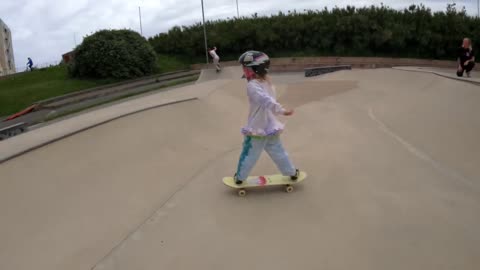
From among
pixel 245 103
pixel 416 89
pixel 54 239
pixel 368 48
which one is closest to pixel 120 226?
pixel 54 239

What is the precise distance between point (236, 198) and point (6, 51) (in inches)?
2137

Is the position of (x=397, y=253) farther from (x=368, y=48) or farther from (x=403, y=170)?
(x=368, y=48)

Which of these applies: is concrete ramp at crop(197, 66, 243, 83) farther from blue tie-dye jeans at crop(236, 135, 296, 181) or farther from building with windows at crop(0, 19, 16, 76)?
building with windows at crop(0, 19, 16, 76)

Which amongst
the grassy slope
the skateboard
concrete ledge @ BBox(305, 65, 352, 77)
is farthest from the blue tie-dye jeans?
concrete ledge @ BBox(305, 65, 352, 77)

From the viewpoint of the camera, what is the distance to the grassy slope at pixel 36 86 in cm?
1536

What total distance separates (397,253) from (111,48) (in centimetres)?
1705

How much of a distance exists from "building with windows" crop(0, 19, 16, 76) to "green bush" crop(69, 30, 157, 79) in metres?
29.6

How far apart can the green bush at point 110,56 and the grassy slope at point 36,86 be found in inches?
21.3

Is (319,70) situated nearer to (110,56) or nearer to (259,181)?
(110,56)

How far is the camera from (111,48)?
60.5ft

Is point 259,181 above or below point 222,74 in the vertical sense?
below

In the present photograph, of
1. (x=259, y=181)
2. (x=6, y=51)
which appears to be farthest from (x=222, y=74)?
(x=6, y=51)

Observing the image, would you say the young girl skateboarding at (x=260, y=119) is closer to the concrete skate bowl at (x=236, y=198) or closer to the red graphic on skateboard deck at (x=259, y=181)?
the red graphic on skateboard deck at (x=259, y=181)

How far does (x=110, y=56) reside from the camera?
60.8ft
